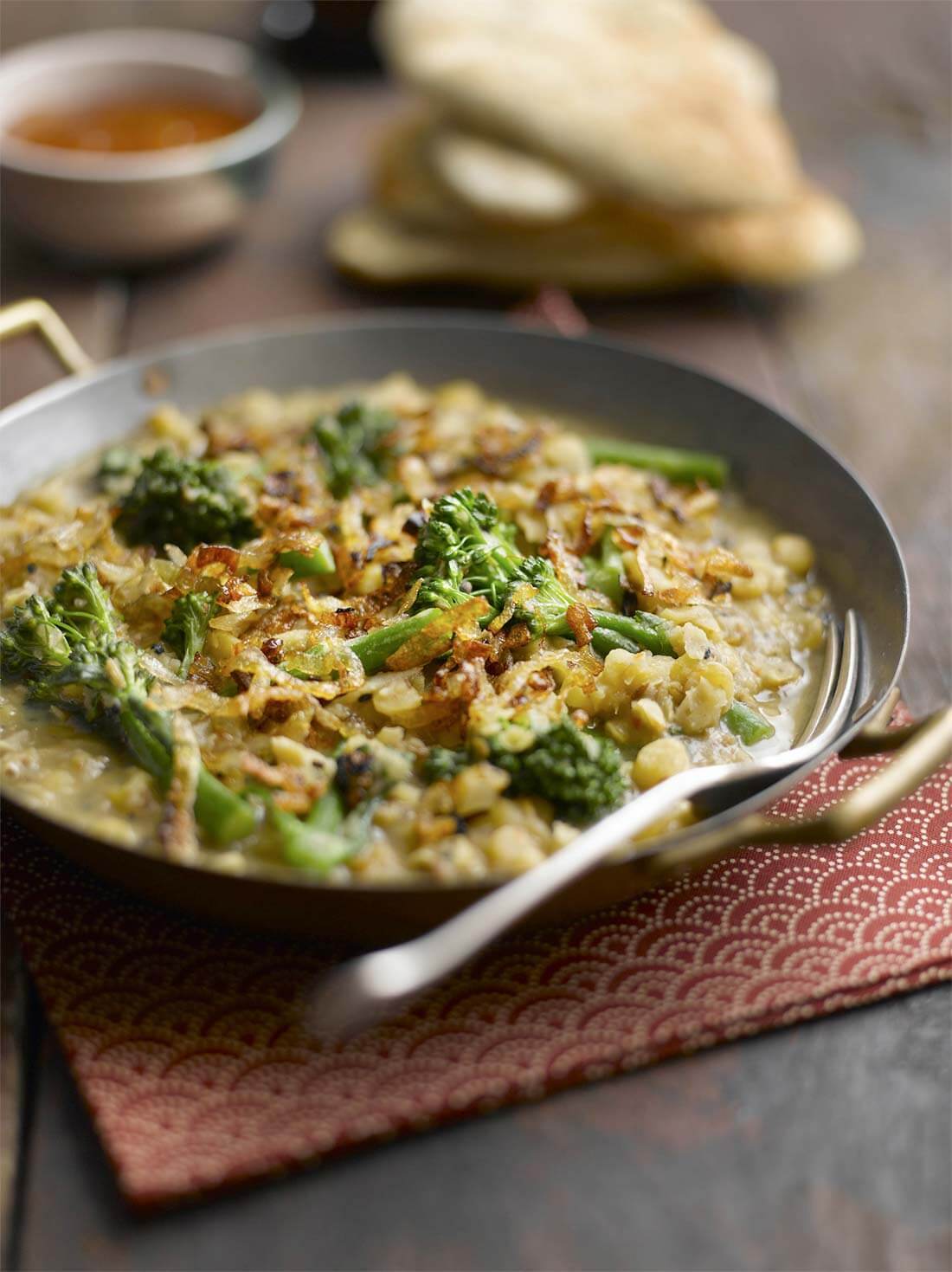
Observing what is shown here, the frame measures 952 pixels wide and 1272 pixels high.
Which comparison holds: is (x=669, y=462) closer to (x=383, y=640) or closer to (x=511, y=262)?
(x=383, y=640)

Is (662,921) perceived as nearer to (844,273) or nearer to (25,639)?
(25,639)

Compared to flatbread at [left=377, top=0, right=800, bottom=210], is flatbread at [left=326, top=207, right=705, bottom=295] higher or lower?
lower

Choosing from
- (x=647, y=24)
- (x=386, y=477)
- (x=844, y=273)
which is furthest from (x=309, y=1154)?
(x=647, y=24)

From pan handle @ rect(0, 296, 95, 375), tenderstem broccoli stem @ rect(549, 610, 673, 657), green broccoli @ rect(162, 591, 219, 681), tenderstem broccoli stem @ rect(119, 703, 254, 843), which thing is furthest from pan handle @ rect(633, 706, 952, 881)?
pan handle @ rect(0, 296, 95, 375)

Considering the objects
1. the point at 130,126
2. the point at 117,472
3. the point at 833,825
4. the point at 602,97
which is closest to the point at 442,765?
the point at 833,825

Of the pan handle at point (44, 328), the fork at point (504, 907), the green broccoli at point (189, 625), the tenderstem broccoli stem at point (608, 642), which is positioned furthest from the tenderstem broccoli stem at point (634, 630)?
the pan handle at point (44, 328)

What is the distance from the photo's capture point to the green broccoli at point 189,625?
306cm

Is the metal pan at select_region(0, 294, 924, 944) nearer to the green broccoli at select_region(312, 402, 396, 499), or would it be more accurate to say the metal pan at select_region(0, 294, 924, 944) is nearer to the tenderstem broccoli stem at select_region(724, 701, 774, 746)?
the tenderstem broccoli stem at select_region(724, 701, 774, 746)

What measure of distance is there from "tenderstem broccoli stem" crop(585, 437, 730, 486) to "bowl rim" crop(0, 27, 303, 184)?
219cm

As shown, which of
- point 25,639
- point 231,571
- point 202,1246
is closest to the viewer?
point 202,1246

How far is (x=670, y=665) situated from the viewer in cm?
302

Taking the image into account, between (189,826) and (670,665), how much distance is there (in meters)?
1.17

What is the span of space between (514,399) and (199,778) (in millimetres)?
2092

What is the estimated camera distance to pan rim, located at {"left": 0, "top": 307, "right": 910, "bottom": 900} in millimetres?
2283
